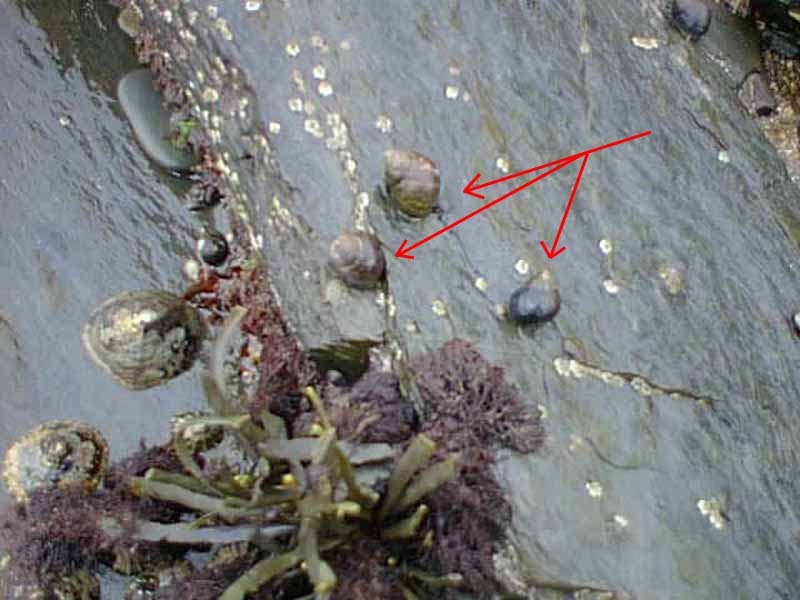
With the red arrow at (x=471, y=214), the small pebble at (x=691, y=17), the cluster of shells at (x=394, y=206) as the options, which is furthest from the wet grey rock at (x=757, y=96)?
the cluster of shells at (x=394, y=206)


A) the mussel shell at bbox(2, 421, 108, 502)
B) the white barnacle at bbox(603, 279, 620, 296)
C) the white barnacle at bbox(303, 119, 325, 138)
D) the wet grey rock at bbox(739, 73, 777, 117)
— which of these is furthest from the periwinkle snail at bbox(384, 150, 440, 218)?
the wet grey rock at bbox(739, 73, 777, 117)

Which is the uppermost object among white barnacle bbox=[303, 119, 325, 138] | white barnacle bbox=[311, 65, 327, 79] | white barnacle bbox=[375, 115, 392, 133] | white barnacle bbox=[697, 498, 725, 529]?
white barnacle bbox=[311, 65, 327, 79]

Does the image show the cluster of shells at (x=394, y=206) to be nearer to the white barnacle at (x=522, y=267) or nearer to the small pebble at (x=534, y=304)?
the white barnacle at (x=522, y=267)

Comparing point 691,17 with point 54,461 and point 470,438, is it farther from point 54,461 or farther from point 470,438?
point 54,461

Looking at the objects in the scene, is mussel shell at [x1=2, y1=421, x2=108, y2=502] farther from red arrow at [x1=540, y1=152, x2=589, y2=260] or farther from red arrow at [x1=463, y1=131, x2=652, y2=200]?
red arrow at [x1=540, y1=152, x2=589, y2=260]

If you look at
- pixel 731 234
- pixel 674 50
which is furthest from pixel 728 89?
pixel 731 234

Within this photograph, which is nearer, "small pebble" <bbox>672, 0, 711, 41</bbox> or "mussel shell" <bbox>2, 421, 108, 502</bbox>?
"mussel shell" <bbox>2, 421, 108, 502</bbox>

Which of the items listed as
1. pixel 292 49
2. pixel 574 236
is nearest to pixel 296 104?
pixel 292 49

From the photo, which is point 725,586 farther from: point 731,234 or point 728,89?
point 728,89
